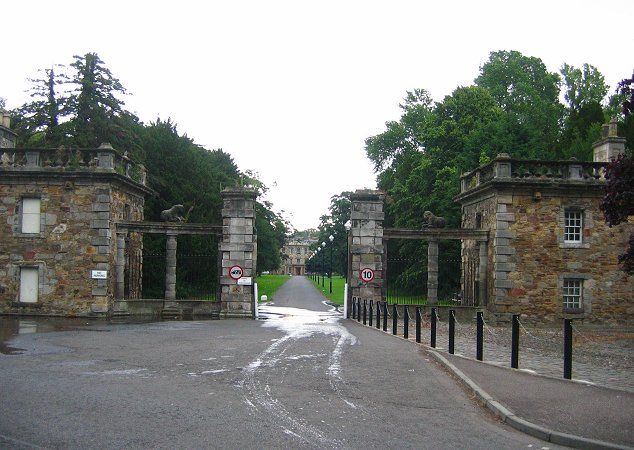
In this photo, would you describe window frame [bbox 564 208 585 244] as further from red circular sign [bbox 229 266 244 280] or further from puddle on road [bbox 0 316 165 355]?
puddle on road [bbox 0 316 165 355]

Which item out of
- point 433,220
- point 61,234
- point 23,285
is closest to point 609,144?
point 433,220

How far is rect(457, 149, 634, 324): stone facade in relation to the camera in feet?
79.7

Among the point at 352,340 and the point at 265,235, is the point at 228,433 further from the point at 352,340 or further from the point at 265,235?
the point at 265,235

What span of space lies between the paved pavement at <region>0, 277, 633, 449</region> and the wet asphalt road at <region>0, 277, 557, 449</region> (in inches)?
0.7

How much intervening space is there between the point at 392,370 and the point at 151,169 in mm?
28736

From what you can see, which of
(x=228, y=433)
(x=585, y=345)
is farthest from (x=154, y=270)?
(x=228, y=433)

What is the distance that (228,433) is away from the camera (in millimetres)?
6797

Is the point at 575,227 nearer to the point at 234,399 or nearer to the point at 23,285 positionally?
the point at 234,399

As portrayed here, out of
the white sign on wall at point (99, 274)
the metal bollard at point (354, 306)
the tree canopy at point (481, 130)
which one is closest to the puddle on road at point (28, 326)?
the white sign on wall at point (99, 274)

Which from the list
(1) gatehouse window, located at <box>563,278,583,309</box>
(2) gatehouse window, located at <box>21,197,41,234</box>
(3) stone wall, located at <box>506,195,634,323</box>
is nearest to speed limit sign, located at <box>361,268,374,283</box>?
(3) stone wall, located at <box>506,195,634,323</box>

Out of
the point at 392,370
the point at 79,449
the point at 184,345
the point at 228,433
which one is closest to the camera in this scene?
the point at 79,449

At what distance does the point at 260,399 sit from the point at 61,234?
1850cm

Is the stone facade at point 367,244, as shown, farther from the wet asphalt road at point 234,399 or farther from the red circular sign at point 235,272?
the wet asphalt road at point 234,399

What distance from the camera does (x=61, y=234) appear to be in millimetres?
24641
